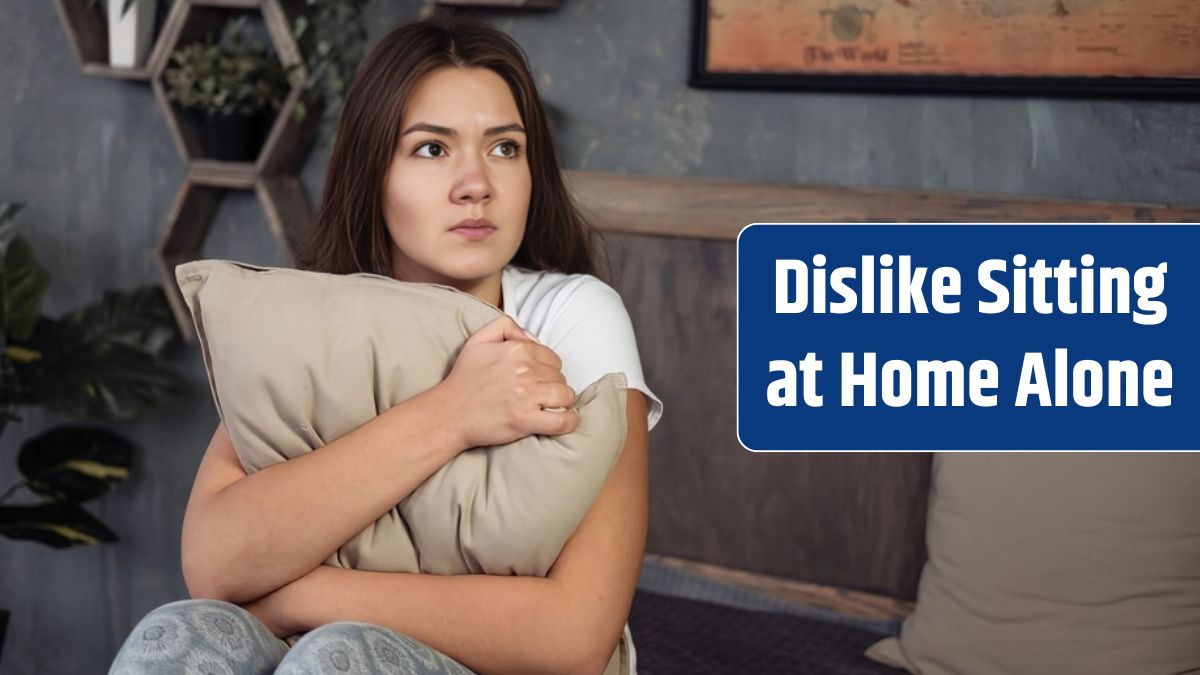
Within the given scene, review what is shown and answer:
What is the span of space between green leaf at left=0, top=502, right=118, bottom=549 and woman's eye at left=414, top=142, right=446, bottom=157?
4.80 ft

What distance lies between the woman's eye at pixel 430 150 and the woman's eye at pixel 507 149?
6cm

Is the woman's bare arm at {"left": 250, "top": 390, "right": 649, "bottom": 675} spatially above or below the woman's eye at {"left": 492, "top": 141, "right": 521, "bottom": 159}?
below

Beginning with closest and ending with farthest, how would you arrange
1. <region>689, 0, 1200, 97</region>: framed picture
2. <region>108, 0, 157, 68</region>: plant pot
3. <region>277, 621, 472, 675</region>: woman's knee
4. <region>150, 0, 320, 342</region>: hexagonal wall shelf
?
1. <region>277, 621, 472, 675</region>: woman's knee
2. <region>689, 0, 1200, 97</region>: framed picture
3. <region>150, 0, 320, 342</region>: hexagonal wall shelf
4. <region>108, 0, 157, 68</region>: plant pot

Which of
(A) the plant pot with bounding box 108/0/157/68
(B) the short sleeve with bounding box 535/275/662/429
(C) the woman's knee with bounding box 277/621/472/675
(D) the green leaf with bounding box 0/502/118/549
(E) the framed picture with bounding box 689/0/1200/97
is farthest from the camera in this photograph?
(A) the plant pot with bounding box 108/0/157/68

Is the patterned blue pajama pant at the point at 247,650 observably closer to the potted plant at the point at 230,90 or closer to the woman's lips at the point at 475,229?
the woman's lips at the point at 475,229

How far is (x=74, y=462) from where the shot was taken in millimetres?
2537

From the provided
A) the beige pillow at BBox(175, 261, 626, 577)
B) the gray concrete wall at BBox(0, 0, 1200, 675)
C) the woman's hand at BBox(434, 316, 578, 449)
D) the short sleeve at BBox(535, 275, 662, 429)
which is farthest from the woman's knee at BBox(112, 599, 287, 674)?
the gray concrete wall at BBox(0, 0, 1200, 675)

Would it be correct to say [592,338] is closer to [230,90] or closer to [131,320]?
[230,90]

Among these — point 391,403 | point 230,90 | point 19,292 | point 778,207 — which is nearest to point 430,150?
point 391,403

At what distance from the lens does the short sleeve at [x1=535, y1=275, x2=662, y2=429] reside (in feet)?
4.05

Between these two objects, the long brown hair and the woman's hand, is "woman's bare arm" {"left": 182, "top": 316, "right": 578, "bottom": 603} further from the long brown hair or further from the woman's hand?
the long brown hair

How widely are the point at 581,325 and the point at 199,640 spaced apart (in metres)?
0.48

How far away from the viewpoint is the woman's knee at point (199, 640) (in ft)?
3.26

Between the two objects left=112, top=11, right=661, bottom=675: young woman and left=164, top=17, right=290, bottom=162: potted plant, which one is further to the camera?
left=164, top=17, right=290, bottom=162: potted plant
